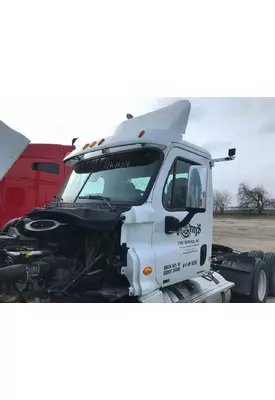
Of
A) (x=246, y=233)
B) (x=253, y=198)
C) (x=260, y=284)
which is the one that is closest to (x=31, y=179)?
(x=246, y=233)

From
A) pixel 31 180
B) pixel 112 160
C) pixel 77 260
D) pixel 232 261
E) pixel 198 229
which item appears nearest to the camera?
pixel 77 260

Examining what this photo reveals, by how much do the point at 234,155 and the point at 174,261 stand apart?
1377 millimetres

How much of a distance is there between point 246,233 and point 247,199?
21.6 inches

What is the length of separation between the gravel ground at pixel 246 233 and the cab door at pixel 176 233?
1.31ft

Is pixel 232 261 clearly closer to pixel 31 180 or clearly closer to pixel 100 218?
pixel 100 218

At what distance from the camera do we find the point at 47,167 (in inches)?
265

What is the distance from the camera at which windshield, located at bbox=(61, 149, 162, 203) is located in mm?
3127

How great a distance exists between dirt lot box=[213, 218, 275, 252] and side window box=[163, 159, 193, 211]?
83cm

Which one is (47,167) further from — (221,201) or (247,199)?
(247,199)

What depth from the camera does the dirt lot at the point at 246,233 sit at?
3.87 m

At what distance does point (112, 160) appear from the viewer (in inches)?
133

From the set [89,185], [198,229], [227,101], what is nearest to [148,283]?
[198,229]

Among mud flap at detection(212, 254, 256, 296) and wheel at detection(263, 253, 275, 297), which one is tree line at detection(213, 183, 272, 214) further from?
wheel at detection(263, 253, 275, 297)

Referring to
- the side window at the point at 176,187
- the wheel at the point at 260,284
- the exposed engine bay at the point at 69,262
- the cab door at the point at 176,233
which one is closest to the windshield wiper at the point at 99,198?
the exposed engine bay at the point at 69,262
